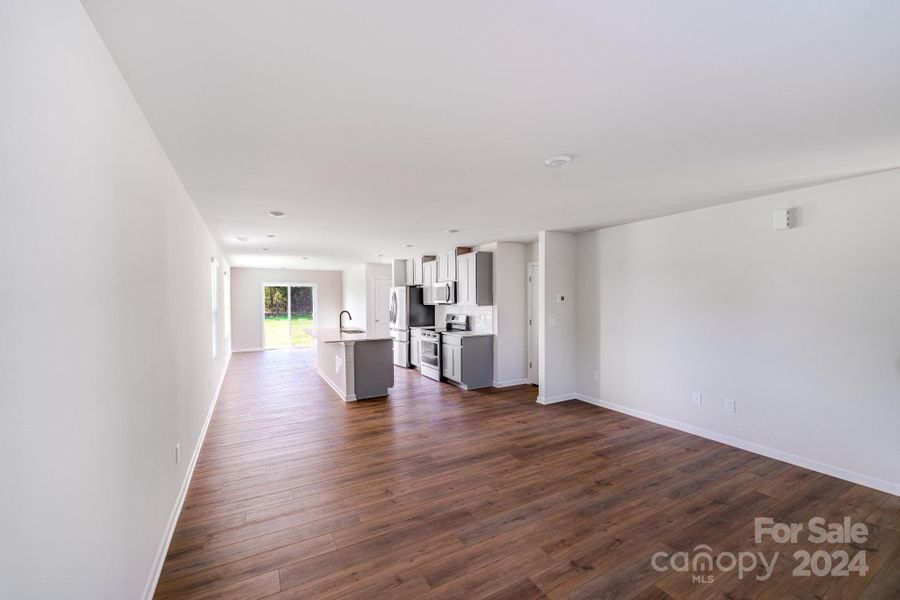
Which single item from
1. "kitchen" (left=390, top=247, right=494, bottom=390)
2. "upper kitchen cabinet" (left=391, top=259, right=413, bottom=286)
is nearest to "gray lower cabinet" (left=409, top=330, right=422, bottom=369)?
"kitchen" (left=390, top=247, right=494, bottom=390)

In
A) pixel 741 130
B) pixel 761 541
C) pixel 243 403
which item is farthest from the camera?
pixel 243 403

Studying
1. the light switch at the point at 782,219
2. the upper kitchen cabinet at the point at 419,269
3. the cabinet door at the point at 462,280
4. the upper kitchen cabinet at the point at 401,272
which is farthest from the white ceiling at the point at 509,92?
the upper kitchen cabinet at the point at 401,272

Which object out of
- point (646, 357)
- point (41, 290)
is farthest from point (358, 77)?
point (646, 357)

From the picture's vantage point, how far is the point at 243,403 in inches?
214

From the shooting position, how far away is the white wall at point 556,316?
17.2ft

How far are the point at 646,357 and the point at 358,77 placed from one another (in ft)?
14.5

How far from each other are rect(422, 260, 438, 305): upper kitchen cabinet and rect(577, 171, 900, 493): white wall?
3.61 m

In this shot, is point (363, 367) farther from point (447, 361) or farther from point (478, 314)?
point (478, 314)

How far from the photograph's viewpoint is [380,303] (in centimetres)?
985

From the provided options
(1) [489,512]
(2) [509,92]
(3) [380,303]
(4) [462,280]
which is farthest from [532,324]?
(2) [509,92]

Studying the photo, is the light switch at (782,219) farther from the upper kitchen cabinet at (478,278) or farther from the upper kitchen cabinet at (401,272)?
the upper kitchen cabinet at (401,272)

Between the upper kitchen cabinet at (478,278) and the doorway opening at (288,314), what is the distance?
657 centimetres

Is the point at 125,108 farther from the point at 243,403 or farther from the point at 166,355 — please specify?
the point at 243,403

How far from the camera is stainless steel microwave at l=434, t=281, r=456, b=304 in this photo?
6.90 metres
